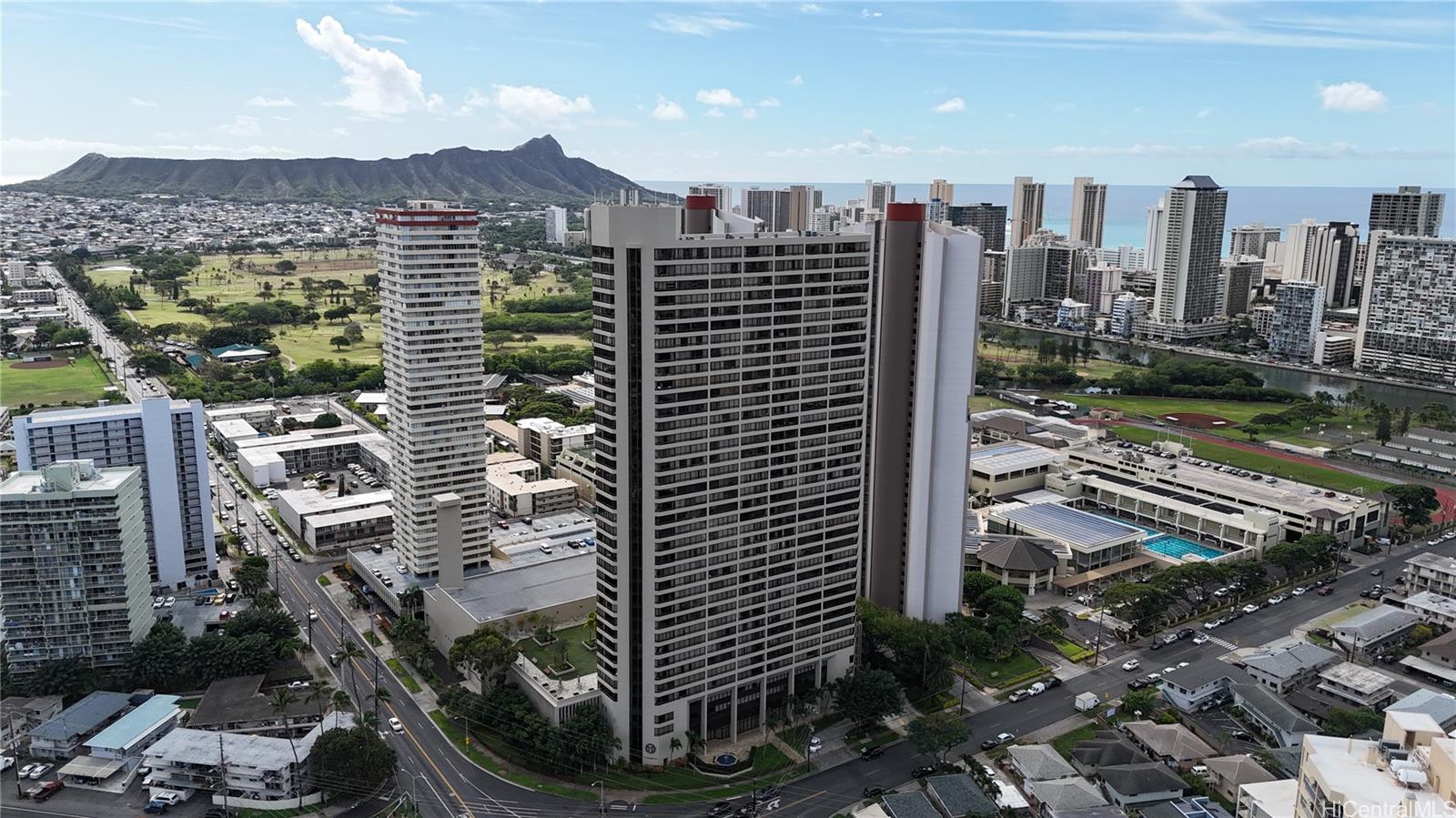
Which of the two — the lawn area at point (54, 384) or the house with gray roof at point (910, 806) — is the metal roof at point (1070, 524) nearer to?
the house with gray roof at point (910, 806)

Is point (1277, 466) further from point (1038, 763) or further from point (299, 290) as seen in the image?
point (299, 290)

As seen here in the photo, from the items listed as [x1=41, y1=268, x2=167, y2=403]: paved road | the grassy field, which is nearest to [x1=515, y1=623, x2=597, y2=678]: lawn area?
[x1=41, y1=268, x2=167, y2=403]: paved road

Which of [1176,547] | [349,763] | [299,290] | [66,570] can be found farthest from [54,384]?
[1176,547]

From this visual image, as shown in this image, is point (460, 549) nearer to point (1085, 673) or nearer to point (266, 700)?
point (266, 700)

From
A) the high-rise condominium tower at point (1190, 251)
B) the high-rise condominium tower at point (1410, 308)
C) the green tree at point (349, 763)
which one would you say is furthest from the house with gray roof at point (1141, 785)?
the high-rise condominium tower at point (1190, 251)

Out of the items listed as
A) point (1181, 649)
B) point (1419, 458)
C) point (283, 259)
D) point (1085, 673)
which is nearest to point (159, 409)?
point (1085, 673)

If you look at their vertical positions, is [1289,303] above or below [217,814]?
above

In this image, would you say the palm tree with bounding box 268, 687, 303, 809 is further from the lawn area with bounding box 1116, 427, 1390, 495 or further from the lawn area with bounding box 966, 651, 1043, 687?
the lawn area with bounding box 1116, 427, 1390, 495
